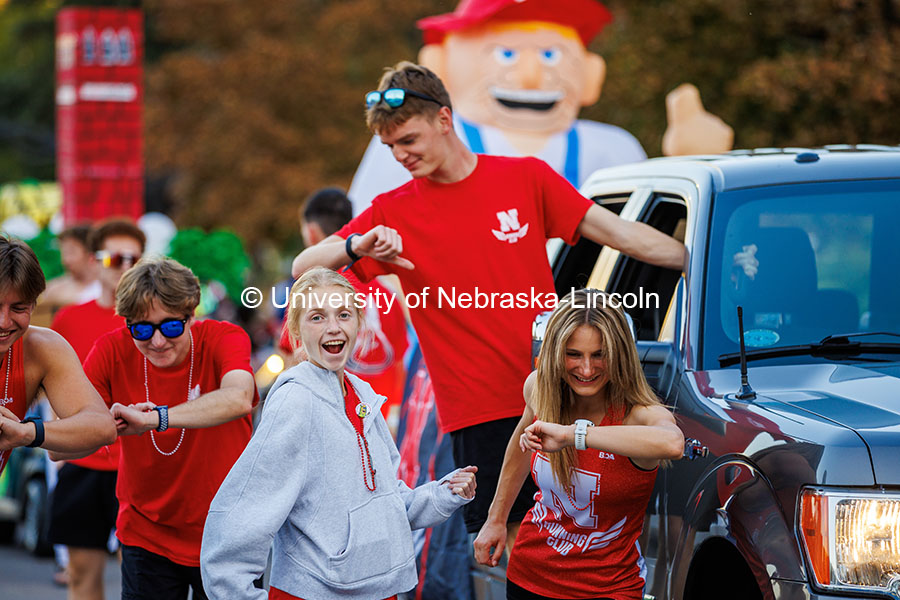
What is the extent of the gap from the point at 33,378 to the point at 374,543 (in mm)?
1183

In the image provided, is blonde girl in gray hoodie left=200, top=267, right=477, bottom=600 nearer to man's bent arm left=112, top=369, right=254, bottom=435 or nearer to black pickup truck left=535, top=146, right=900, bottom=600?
man's bent arm left=112, top=369, right=254, bottom=435

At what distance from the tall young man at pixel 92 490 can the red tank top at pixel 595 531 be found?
2748mm

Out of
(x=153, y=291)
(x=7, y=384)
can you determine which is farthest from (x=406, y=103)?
(x=7, y=384)

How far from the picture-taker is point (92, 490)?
21.7 feet

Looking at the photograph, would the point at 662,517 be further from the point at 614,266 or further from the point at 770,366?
the point at 614,266

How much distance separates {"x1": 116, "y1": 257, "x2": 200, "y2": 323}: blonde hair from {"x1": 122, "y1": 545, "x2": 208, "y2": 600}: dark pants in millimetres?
855

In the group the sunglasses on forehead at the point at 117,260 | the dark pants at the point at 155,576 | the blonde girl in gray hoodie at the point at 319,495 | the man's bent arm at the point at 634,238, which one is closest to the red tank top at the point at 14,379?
the blonde girl in gray hoodie at the point at 319,495

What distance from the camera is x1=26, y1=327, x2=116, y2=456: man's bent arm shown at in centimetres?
407

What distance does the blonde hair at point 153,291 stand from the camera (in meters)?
4.66

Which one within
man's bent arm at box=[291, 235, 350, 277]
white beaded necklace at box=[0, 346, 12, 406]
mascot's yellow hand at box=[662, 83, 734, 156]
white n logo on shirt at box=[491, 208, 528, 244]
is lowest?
white beaded necklace at box=[0, 346, 12, 406]

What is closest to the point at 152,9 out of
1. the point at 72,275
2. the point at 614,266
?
the point at 72,275

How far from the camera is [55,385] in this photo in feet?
13.9

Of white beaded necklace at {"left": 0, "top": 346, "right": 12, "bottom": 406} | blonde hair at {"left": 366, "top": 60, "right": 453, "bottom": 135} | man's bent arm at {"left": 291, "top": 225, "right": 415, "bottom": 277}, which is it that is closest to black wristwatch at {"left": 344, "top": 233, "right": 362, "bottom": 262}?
man's bent arm at {"left": 291, "top": 225, "right": 415, "bottom": 277}

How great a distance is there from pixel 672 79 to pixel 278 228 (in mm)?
14647
